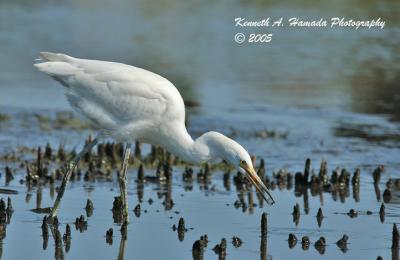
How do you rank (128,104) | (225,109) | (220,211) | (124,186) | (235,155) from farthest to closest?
1. (225,109)
2. (220,211)
3. (124,186)
4. (128,104)
5. (235,155)

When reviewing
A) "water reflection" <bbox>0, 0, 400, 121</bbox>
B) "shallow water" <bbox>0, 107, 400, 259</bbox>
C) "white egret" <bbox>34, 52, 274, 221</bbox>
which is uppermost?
"water reflection" <bbox>0, 0, 400, 121</bbox>

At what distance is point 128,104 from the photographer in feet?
31.5

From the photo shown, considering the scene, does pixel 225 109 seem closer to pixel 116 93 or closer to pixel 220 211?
pixel 220 211

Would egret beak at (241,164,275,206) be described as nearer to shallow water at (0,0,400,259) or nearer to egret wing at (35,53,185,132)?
shallow water at (0,0,400,259)

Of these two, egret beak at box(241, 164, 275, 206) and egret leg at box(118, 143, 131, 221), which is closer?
egret beak at box(241, 164, 275, 206)

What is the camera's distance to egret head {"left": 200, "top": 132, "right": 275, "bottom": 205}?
9158mm

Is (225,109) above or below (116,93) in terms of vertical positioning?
above

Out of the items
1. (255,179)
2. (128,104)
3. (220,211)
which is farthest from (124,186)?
(255,179)

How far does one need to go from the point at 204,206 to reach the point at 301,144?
12.3ft

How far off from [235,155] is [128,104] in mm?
1189

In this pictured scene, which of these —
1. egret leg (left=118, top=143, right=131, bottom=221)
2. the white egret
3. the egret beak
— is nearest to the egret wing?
the white egret

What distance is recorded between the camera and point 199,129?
14289 mm

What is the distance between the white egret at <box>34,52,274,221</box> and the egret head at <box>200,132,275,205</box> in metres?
0.04

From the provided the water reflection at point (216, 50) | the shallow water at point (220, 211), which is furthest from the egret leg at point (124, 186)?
the water reflection at point (216, 50)
